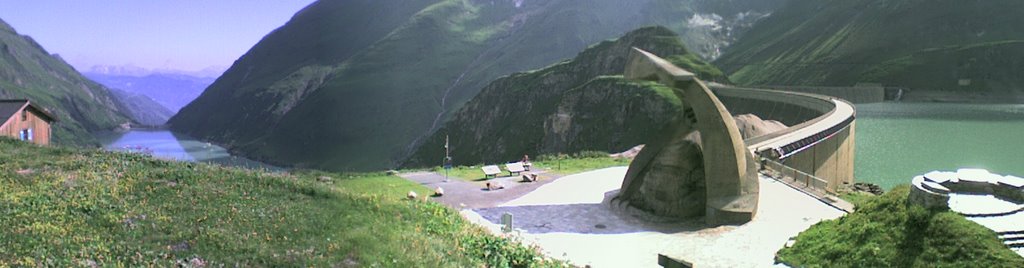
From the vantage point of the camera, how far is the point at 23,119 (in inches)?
1444

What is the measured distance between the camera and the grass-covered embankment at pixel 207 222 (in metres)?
11.3

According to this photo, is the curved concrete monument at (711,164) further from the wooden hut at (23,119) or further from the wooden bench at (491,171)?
the wooden hut at (23,119)

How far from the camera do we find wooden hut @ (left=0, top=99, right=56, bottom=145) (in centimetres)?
3466

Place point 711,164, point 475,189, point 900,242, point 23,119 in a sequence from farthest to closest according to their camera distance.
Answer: point 23,119 < point 475,189 < point 711,164 < point 900,242

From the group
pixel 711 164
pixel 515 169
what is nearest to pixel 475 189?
pixel 515 169

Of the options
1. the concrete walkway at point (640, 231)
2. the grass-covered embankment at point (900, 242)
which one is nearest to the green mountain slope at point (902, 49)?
the concrete walkway at point (640, 231)

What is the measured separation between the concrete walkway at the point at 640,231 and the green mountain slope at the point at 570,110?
60.5 m

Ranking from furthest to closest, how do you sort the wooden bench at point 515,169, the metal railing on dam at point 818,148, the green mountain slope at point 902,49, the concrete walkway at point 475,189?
the green mountain slope at point 902,49 < the metal railing on dam at point 818,148 < the wooden bench at point 515,169 < the concrete walkway at point 475,189

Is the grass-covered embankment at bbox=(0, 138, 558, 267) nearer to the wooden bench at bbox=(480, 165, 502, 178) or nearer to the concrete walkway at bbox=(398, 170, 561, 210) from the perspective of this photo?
the concrete walkway at bbox=(398, 170, 561, 210)

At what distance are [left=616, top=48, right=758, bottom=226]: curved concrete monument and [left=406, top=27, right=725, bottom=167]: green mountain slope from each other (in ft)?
202

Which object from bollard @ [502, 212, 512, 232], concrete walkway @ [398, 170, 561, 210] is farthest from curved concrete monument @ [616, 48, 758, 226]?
bollard @ [502, 212, 512, 232]

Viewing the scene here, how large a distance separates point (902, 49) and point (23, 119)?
160380mm

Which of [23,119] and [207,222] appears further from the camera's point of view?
[23,119]

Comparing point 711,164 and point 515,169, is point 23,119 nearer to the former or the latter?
point 515,169
